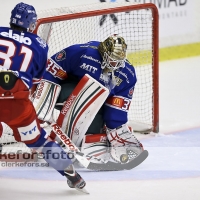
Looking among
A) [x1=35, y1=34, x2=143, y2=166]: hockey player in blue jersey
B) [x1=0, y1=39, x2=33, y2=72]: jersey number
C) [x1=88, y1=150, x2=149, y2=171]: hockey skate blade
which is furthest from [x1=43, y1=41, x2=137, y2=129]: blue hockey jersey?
[x1=0, y1=39, x2=33, y2=72]: jersey number

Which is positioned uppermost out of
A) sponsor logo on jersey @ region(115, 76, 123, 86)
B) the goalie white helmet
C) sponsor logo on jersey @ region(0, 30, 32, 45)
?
sponsor logo on jersey @ region(0, 30, 32, 45)

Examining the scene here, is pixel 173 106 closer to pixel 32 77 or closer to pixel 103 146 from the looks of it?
pixel 103 146

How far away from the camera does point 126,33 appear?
226 inches

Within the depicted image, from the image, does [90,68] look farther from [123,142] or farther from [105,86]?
[123,142]

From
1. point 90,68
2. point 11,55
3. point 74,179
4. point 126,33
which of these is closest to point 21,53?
point 11,55

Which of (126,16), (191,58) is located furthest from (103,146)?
(191,58)

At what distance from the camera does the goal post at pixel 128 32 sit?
4.63m

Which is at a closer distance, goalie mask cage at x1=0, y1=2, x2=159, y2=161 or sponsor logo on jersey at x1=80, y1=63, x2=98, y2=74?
sponsor logo on jersey at x1=80, y1=63, x2=98, y2=74

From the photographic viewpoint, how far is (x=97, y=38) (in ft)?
18.7

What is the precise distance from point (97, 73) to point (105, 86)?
0.09 m

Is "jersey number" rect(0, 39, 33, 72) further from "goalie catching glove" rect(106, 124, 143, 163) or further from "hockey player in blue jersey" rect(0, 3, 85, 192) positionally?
"goalie catching glove" rect(106, 124, 143, 163)

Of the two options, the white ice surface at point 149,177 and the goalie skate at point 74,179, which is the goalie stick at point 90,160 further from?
the goalie skate at point 74,179

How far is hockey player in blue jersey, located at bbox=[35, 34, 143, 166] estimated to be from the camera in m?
4.27

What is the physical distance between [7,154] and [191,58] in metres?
3.11
